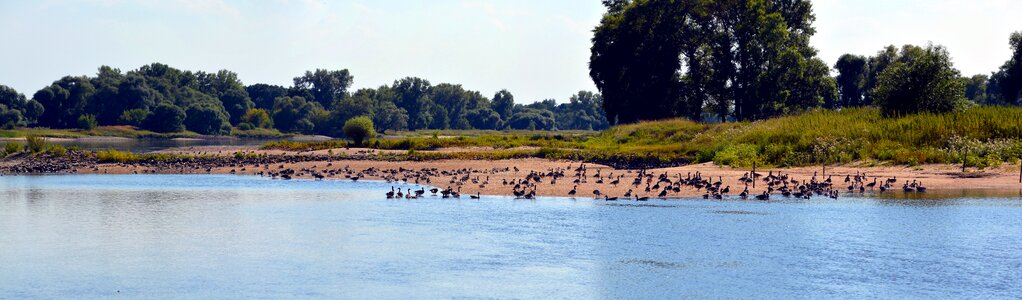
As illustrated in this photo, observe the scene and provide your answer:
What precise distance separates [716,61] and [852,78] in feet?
78.6

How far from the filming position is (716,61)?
288 feet

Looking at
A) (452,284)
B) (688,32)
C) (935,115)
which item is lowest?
(452,284)

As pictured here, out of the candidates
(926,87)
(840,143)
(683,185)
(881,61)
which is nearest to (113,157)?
(683,185)

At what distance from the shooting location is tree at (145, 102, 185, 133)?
179875 mm

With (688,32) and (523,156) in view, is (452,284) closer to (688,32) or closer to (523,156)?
(523,156)

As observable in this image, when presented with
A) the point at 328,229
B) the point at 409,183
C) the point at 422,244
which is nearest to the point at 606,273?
the point at 422,244

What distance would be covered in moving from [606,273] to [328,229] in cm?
1116

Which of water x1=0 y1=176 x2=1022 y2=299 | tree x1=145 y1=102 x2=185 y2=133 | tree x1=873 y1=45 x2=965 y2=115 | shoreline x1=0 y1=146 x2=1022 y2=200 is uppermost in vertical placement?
tree x1=145 y1=102 x2=185 y2=133

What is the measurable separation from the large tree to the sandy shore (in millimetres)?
26768

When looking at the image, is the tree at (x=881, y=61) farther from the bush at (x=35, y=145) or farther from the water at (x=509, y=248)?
the bush at (x=35, y=145)

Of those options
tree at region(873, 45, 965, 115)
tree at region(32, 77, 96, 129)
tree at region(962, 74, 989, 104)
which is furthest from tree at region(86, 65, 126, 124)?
tree at region(873, 45, 965, 115)

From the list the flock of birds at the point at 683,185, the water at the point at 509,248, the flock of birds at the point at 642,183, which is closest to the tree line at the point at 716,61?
the flock of birds at the point at 642,183

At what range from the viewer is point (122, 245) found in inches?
1134

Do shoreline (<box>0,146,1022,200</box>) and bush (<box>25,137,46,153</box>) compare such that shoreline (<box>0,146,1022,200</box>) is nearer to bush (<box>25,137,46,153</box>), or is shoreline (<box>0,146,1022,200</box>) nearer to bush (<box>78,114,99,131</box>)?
bush (<box>25,137,46,153</box>)
